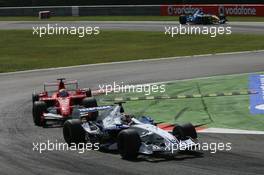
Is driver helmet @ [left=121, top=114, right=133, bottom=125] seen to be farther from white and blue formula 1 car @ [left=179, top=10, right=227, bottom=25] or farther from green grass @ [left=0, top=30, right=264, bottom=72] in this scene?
white and blue formula 1 car @ [left=179, top=10, right=227, bottom=25]

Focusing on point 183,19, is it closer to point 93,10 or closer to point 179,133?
point 93,10

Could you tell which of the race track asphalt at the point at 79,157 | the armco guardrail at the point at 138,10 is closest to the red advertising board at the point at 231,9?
the armco guardrail at the point at 138,10

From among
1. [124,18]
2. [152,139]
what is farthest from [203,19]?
[152,139]

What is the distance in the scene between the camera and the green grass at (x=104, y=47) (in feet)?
117

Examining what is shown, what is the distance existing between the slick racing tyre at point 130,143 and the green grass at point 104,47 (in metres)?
19.9

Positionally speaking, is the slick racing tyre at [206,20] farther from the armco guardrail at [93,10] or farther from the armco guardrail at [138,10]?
the armco guardrail at [93,10]

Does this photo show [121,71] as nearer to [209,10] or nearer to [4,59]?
[4,59]

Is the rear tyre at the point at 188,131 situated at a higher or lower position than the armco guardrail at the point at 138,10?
higher

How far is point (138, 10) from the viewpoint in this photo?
69000mm

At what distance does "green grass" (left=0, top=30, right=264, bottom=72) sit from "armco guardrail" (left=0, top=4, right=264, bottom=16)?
1466 cm

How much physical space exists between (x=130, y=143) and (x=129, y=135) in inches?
6.5

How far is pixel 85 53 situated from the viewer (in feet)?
127

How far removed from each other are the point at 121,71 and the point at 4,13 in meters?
47.4

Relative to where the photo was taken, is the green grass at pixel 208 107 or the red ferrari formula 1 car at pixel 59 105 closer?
the green grass at pixel 208 107
